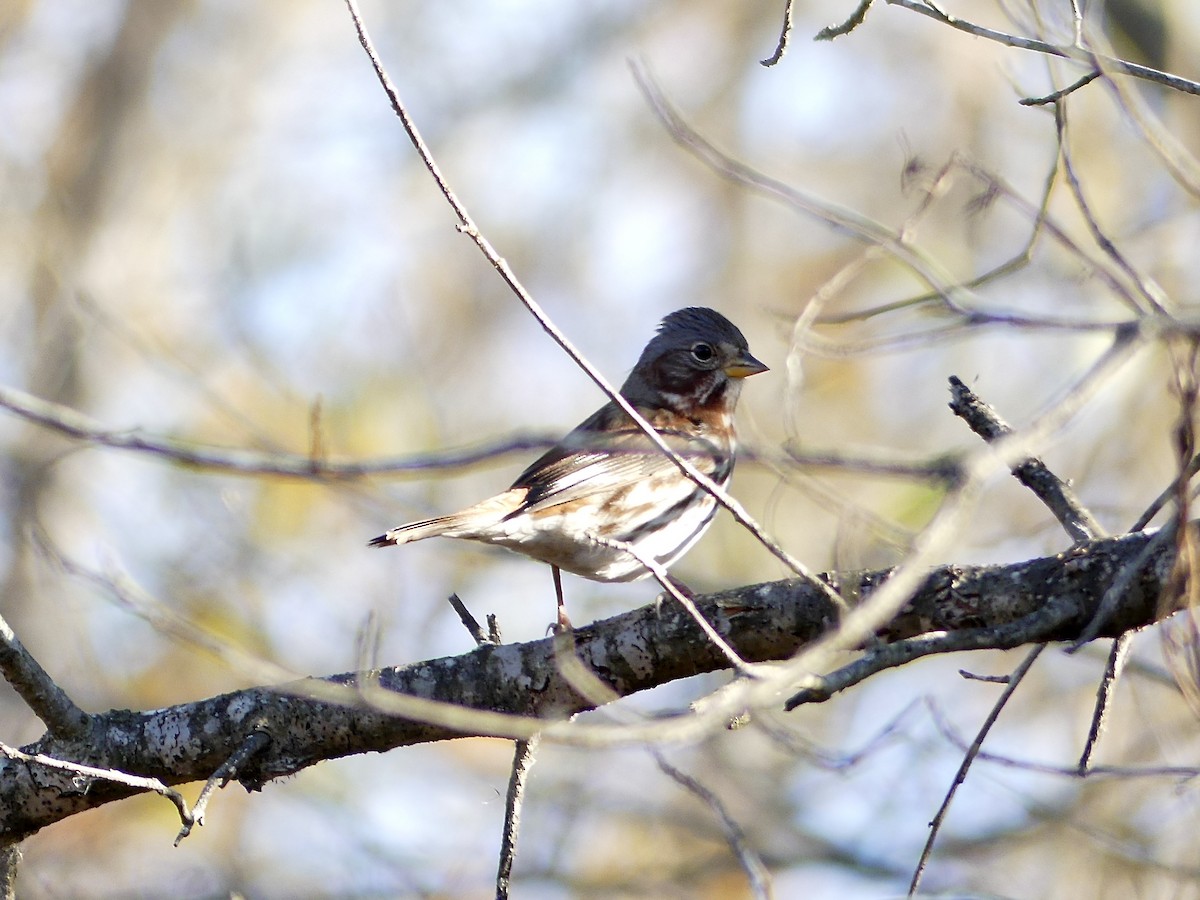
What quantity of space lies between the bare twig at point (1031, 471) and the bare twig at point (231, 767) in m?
2.85

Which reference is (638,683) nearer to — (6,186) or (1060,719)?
(1060,719)

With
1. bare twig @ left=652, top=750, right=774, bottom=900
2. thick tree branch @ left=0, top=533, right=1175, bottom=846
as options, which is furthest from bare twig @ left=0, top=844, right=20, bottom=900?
bare twig @ left=652, top=750, right=774, bottom=900

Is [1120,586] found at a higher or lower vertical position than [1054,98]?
lower

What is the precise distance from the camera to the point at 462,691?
481 cm

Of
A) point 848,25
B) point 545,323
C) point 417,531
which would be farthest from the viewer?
point 417,531

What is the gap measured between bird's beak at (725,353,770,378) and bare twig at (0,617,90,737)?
4.45m

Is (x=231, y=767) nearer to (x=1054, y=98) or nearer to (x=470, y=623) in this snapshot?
(x=470, y=623)

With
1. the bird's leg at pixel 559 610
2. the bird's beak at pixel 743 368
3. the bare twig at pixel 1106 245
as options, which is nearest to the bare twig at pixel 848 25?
the bare twig at pixel 1106 245

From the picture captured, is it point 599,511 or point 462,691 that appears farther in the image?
point 599,511

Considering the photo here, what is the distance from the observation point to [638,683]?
15.4 feet

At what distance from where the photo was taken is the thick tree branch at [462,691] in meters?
4.25

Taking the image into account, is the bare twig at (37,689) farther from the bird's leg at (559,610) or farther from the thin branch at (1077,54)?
the thin branch at (1077,54)

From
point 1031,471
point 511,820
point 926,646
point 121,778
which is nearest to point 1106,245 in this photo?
point 926,646

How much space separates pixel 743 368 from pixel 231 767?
14.5 feet
